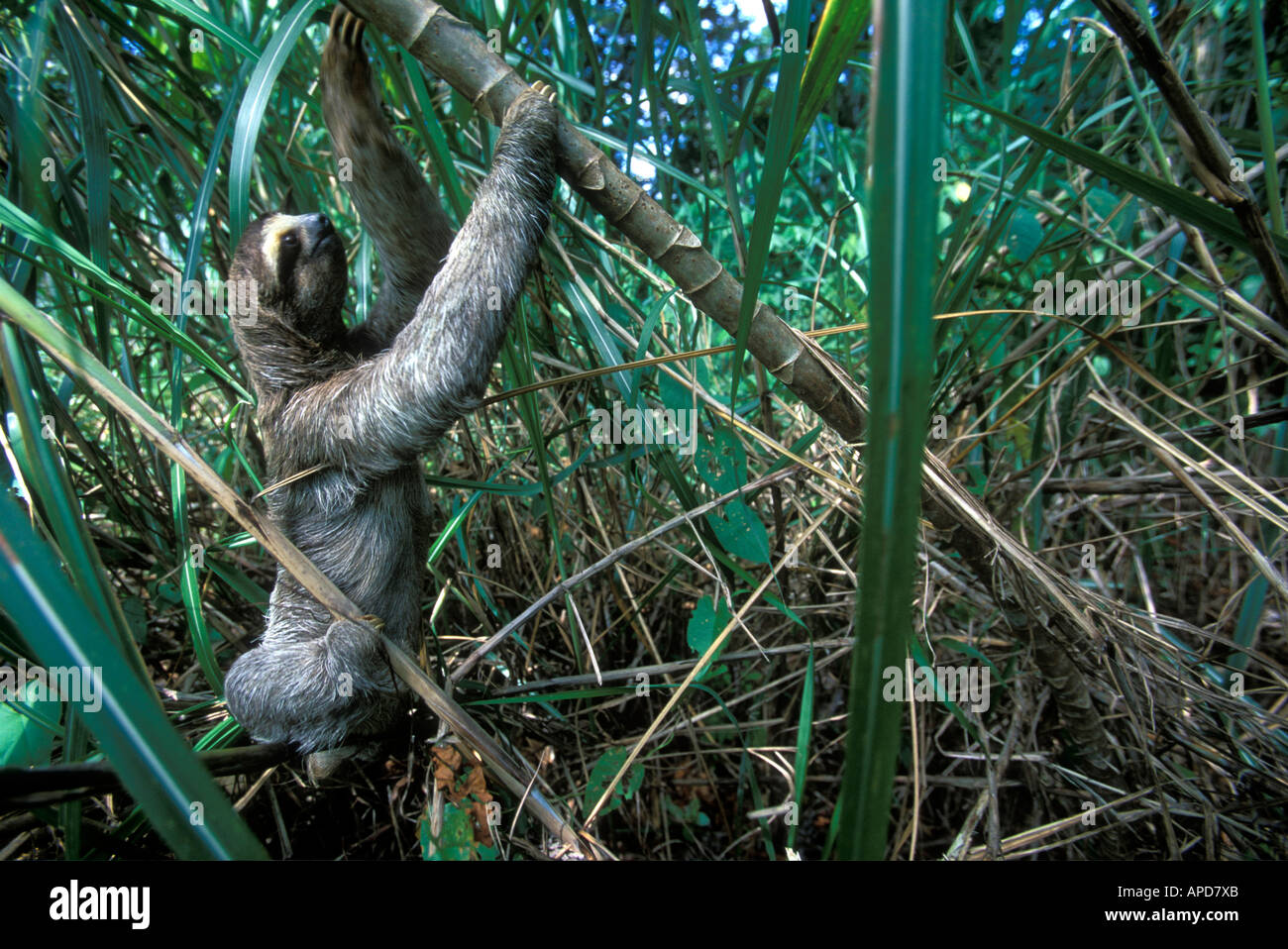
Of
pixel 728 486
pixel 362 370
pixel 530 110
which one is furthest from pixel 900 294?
pixel 362 370

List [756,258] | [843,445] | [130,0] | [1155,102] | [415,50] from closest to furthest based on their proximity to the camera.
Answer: [756,258]
[415,50]
[130,0]
[843,445]
[1155,102]

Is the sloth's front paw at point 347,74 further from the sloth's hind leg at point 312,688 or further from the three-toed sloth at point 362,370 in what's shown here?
the sloth's hind leg at point 312,688

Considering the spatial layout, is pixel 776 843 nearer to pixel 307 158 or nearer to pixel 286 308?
pixel 286 308

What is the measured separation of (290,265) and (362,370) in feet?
1.10

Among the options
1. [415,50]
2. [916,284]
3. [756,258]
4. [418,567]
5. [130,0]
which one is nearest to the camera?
[916,284]

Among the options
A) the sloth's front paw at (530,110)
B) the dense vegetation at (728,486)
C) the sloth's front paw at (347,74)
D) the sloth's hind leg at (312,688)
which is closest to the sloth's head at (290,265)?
the dense vegetation at (728,486)

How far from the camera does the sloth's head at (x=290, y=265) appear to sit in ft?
5.50

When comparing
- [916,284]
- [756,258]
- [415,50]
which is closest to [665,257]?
[756,258]

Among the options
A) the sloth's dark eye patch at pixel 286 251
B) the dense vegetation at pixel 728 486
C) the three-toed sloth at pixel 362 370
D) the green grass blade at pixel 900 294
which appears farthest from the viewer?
the sloth's dark eye patch at pixel 286 251

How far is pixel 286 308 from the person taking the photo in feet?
5.72

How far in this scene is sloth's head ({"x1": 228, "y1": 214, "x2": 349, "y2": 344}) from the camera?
66.0 inches

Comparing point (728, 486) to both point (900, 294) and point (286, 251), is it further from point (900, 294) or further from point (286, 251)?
point (286, 251)

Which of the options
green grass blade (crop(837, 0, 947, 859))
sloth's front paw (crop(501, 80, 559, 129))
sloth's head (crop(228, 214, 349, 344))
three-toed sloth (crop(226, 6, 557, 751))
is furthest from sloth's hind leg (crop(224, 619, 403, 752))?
green grass blade (crop(837, 0, 947, 859))

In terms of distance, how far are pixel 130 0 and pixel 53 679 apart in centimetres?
141
